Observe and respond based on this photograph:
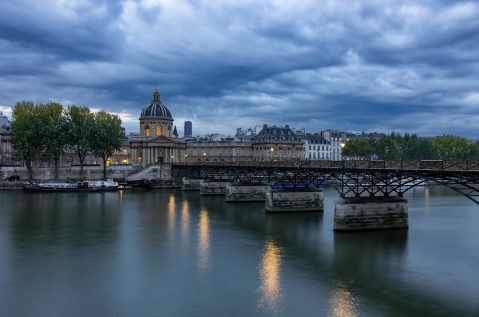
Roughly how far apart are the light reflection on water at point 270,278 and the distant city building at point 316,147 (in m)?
139

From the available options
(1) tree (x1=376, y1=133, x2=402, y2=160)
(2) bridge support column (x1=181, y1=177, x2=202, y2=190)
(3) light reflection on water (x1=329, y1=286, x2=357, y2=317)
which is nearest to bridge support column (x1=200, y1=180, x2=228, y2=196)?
(2) bridge support column (x1=181, y1=177, x2=202, y2=190)

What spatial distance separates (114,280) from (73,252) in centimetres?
918

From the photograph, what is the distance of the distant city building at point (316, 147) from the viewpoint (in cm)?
17771

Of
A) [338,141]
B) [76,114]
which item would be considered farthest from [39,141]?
[338,141]

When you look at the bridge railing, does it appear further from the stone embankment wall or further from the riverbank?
the riverbank

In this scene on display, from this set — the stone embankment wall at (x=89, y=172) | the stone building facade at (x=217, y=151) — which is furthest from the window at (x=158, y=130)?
the stone embankment wall at (x=89, y=172)

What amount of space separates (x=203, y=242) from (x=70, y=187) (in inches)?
2495

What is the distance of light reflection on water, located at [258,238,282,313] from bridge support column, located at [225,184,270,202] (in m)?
35.5

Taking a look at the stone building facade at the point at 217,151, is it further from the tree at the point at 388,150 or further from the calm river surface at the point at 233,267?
the calm river surface at the point at 233,267

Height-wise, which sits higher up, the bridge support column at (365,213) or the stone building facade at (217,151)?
the stone building facade at (217,151)

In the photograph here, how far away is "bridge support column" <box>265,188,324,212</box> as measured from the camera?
199 feet

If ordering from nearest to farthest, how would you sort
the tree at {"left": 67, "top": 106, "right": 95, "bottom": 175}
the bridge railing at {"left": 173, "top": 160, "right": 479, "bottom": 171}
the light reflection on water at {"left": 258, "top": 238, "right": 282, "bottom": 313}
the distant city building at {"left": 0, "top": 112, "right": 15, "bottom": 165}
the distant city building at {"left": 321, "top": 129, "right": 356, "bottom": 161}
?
1. the light reflection on water at {"left": 258, "top": 238, "right": 282, "bottom": 313}
2. the bridge railing at {"left": 173, "top": 160, "right": 479, "bottom": 171}
3. the tree at {"left": 67, "top": 106, "right": 95, "bottom": 175}
4. the distant city building at {"left": 0, "top": 112, "right": 15, "bottom": 165}
5. the distant city building at {"left": 321, "top": 129, "right": 356, "bottom": 161}

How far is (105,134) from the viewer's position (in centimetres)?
11012

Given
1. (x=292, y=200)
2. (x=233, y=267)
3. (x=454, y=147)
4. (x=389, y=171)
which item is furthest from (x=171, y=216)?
(x=454, y=147)
